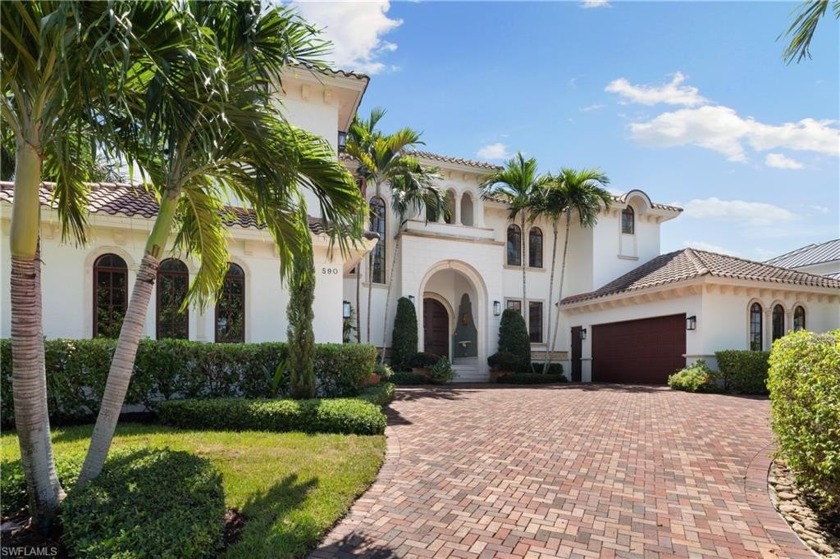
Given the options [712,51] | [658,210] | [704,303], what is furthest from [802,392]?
[658,210]

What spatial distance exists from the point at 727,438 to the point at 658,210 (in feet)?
58.1

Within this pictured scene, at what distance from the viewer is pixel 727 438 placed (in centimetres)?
801

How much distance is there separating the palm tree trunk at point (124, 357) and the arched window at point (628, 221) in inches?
878

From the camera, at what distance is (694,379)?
1522cm

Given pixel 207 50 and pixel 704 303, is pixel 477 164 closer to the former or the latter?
pixel 704 303

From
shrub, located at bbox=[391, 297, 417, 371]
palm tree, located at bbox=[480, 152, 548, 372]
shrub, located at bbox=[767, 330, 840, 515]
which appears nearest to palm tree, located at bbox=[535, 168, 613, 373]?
palm tree, located at bbox=[480, 152, 548, 372]

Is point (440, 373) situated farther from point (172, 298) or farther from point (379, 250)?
point (172, 298)

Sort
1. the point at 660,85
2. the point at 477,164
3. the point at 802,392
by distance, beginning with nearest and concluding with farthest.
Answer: the point at 802,392
the point at 660,85
the point at 477,164

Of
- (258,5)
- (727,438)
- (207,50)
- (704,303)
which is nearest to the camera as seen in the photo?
(207,50)

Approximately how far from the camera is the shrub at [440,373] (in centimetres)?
1847

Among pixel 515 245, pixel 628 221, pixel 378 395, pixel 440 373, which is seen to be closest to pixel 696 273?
pixel 628 221

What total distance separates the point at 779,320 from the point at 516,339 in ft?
31.1

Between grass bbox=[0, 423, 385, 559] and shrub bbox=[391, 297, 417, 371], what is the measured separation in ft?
36.9

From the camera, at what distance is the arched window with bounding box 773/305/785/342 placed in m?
17.4
